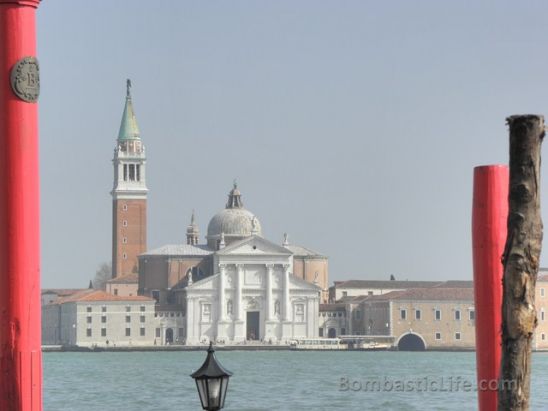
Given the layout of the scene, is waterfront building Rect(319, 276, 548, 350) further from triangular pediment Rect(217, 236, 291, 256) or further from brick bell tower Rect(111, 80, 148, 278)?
brick bell tower Rect(111, 80, 148, 278)

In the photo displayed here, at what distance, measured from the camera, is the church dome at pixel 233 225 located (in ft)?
301

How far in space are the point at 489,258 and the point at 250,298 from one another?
81.7 metres

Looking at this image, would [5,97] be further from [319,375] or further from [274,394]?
[319,375]

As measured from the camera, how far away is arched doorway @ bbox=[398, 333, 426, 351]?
290ft

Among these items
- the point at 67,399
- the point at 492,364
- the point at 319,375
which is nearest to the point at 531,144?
the point at 492,364

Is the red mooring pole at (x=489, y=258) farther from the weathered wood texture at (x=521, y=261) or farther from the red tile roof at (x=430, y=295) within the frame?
the red tile roof at (x=430, y=295)

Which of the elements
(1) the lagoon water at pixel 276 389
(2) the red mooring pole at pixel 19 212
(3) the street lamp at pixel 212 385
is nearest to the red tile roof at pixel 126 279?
(1) the lagoon water at pixel 276 389

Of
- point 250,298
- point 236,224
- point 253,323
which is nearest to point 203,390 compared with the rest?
point 250,298

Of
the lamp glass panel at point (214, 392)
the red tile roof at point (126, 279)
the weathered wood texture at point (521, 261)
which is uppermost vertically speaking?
the red tile roof at point (126, 279)

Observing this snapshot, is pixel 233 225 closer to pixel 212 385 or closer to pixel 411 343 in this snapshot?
Answer: pixel 411 343

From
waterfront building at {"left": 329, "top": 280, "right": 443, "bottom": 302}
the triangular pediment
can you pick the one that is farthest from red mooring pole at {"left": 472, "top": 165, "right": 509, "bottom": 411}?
waterfront building at {"left": 329, "top": 280, "right": 443, "bottom": 302}

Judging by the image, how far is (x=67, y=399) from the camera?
1334 inches

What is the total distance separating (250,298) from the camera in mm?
87125

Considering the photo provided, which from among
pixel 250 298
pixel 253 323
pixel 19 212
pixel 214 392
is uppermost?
pixel 250 298
